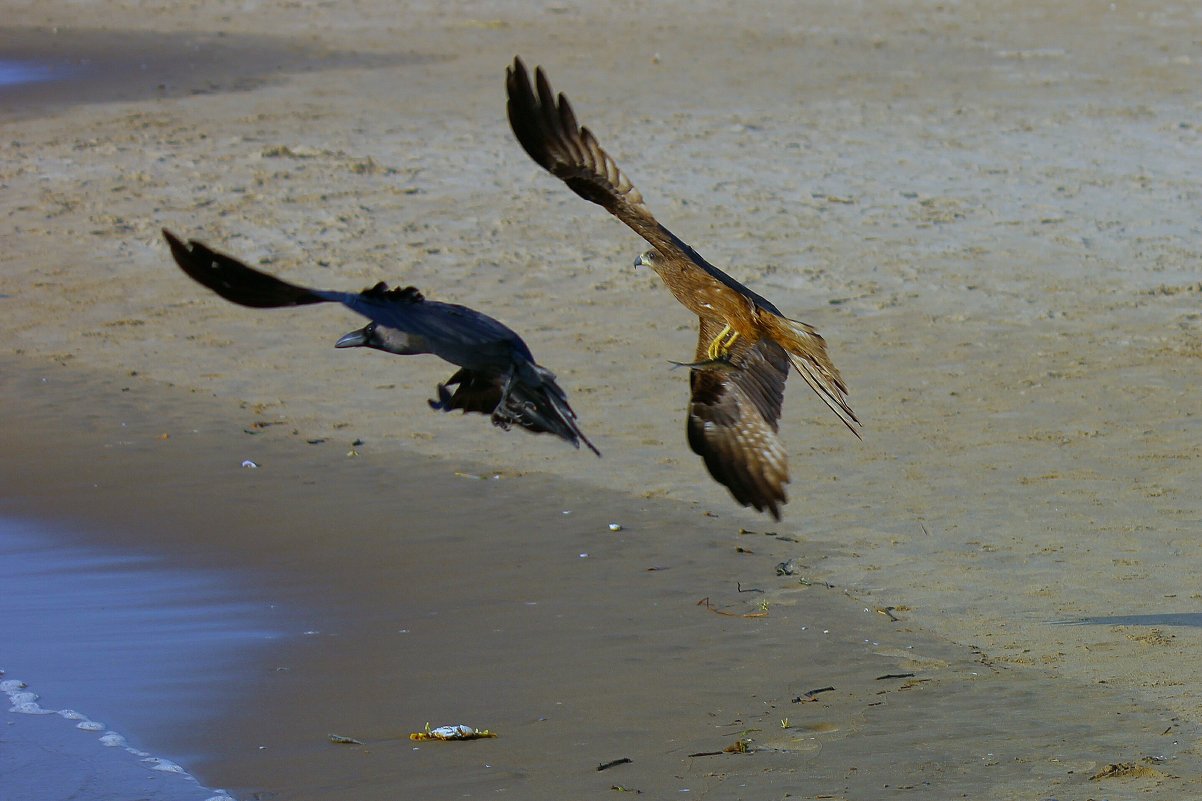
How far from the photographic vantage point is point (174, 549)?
7.50 m

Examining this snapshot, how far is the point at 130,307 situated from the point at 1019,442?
5.40 meters

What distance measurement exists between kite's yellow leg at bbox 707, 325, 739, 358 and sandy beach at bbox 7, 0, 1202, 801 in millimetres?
1043

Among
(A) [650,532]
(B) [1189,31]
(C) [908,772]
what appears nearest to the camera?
(C) [908,772]

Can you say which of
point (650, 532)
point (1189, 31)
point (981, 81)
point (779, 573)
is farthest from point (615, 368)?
point (1189, 31)

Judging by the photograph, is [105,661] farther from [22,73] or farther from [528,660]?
[22,73]

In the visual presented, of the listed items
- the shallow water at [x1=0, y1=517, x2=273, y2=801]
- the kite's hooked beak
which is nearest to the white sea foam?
the shallow water at [x1=0, y1=517, x2=273, y2=801]

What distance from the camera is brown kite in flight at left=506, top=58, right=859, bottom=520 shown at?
5.39 m

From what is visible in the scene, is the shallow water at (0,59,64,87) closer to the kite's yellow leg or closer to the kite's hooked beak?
the kite's yellow leg

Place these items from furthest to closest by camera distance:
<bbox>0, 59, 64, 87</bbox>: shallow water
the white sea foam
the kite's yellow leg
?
<bbox>0, 59, 64, 87</bbox>: shallow water
the kite's yellow leg
the white sea foam

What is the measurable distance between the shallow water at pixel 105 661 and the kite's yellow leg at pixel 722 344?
201 cm

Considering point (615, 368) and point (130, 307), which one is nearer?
point (615, 368)

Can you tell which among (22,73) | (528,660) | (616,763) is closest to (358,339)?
(616,763)

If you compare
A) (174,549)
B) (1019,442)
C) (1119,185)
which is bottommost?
(174,549)

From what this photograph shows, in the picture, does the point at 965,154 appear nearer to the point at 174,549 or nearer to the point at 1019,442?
the point at 1019,442
